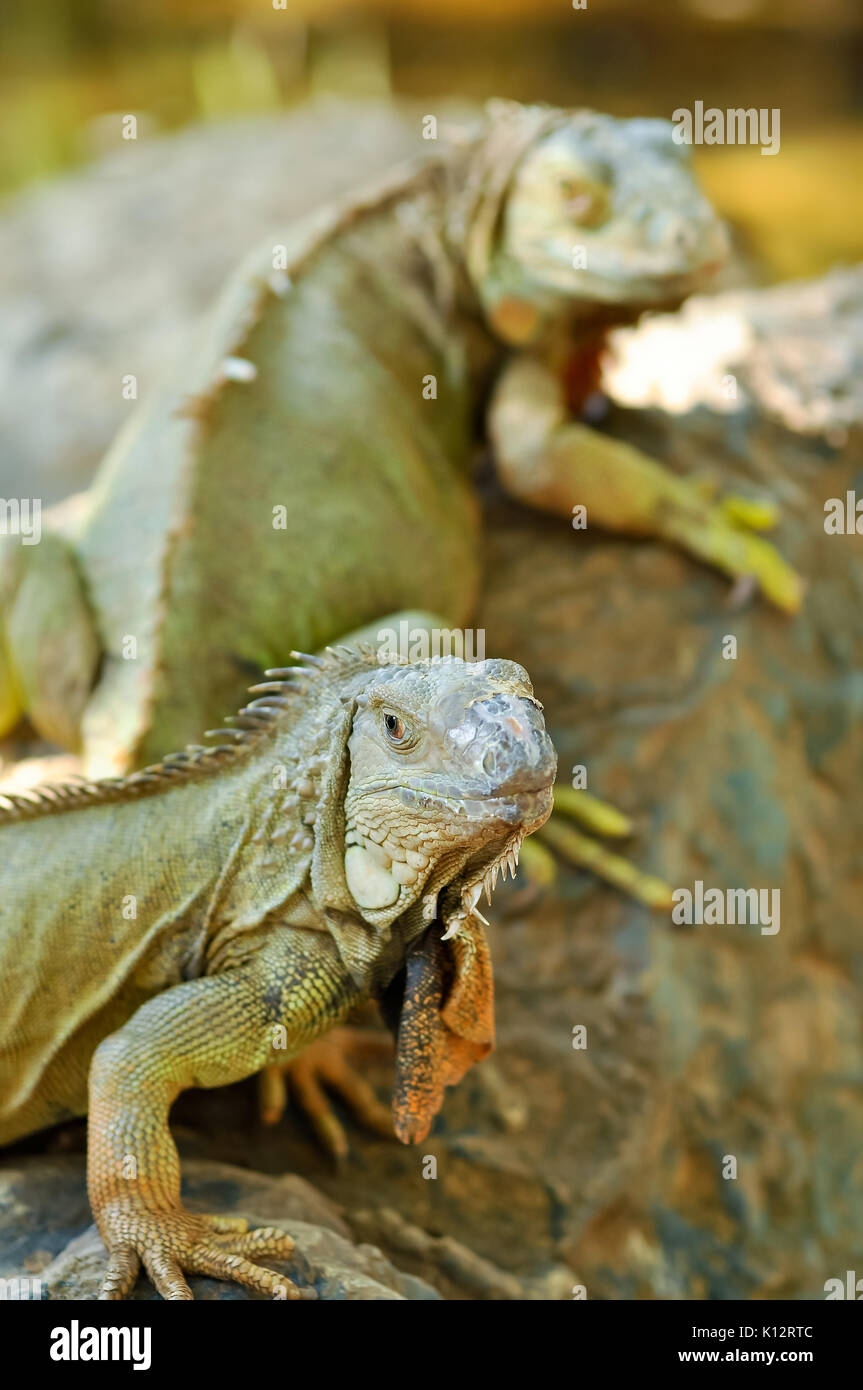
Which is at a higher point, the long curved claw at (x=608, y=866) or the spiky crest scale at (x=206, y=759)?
the spiky crest scale at (x=206, y=759)

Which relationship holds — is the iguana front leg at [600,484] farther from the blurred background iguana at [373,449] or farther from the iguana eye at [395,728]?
the iguana eye at [395,728]

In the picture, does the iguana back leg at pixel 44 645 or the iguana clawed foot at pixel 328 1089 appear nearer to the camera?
the iguana clawed foot at pixel 328 1089

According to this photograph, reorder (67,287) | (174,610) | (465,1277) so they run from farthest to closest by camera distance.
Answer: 1. (67,287)
2. (174,610)
3. (465,1277)

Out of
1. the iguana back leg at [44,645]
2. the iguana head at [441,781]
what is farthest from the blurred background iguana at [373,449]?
the iguana head at [441,781]

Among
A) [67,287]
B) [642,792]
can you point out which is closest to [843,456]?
[642,792]

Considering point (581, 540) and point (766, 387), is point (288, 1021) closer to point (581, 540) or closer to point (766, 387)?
point (581, 540)

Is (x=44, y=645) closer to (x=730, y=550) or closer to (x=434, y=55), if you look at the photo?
(x=730, y=550)

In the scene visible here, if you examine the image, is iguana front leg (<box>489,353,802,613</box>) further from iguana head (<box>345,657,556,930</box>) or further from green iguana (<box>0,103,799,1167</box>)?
iguana head (<box>345,657,556,930</box>)
